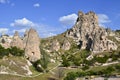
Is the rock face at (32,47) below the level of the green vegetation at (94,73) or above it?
above

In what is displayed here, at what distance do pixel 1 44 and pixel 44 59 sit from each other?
22.1 metres

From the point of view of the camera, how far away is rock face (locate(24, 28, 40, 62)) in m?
122

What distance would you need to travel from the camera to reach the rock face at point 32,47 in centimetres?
12199

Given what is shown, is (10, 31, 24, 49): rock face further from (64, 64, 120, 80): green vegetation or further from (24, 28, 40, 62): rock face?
(64, 64, 120, 80): green vegetation

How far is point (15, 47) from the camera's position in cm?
12369

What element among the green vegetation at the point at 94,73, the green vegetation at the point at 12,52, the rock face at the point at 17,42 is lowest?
the green vegetation at the point at 94,73

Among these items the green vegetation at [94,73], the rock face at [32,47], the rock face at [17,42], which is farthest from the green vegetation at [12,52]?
the green vegetation at [94,73]

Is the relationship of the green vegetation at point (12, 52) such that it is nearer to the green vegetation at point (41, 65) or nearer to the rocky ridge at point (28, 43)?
the rocky ridge at point (28, 43)

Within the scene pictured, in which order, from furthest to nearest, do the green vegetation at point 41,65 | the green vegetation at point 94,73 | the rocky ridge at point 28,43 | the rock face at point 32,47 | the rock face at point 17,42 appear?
1. the rock face at point 17,42
2. the rocky ridge at point 28,43
3. the rock face at point 32,47
4. the green vegetation at point 41,65
5. the green vegetation at point 94,73

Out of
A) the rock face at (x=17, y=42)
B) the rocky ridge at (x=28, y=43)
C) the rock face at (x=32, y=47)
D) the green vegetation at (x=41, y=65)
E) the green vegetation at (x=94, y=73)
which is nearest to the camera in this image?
the green vegetation at (x=94, y=73)

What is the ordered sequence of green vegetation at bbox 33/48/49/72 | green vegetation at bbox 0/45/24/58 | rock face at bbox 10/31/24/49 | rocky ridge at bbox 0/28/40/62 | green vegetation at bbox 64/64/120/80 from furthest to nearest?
rock face at bbox 10/31/24/49 → rocky ridge at bbox 0/28/40/62 → green vegetation at bbox 33/48/49/72 → green vegetation at bbox 0/45/24/58 → green vegetation at bbox 64/64/120/80

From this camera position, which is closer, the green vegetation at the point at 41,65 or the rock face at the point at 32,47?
the green vegetation at the point at 41,65

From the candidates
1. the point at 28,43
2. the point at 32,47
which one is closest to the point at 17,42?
the point at 28,43

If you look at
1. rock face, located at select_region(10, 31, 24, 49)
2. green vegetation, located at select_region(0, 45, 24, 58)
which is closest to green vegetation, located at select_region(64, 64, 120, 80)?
green vegetation, located at select_region(0, 45, 24, 58)
